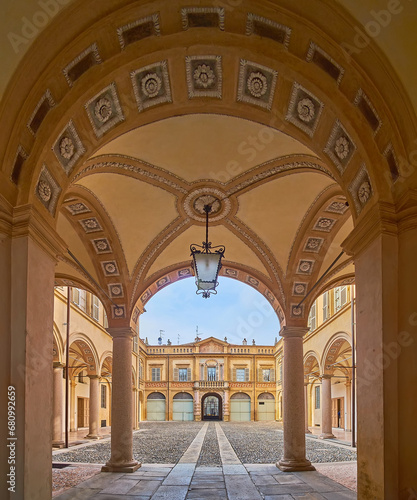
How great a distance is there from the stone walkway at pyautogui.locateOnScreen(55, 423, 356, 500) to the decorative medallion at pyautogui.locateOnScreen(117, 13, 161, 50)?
7.12m

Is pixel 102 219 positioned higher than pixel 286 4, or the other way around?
pixel 286 4

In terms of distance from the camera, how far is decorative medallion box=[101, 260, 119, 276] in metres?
11.7

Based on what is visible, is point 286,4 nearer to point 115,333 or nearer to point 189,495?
point 189,495

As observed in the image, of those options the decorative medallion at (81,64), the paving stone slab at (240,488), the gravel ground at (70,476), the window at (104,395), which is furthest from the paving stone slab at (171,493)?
the window at (104,395)

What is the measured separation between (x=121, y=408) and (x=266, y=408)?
121ft

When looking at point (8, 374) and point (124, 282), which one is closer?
point (8, 374)

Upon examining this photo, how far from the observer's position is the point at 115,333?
11953 mm

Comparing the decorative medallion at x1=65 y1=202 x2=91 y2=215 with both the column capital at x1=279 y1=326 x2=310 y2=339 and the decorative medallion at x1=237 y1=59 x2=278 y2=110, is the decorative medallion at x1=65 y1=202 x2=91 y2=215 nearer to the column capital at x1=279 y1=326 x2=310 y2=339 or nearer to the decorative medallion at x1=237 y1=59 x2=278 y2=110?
the decorative medallion at x1=237 y1=59 x2=278 y2=110

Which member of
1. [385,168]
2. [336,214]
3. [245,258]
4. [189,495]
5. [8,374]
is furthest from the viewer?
[245,258]

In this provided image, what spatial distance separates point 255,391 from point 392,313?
1709 inches

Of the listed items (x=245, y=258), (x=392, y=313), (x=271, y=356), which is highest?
(x=245, y=258)

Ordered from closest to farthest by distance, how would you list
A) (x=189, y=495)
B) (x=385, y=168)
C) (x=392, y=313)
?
1. (x=392, y=313)
2. (x=385, y=168)
3. (x=189, y=495)

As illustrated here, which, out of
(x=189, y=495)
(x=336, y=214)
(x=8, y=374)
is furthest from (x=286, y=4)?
(x=189, y=495)

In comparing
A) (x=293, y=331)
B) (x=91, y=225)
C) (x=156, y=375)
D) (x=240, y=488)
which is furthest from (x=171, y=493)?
(x=156, y=375)
